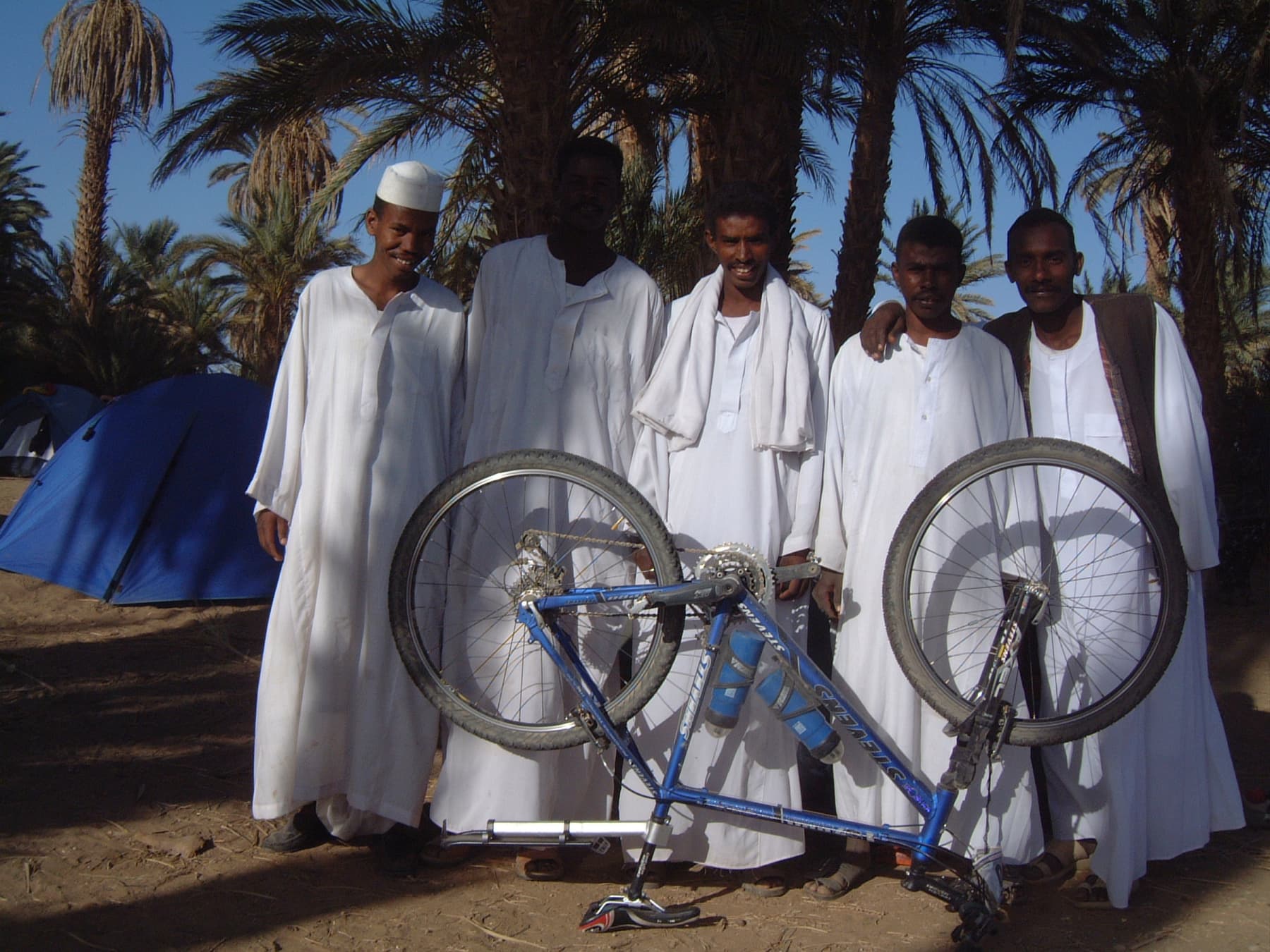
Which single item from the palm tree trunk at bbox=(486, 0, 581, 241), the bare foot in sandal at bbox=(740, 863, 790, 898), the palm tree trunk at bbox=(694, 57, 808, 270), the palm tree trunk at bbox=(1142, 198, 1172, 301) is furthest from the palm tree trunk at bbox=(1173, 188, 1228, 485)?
the bare foot in sandal at bbox=(740, 863, 790, 898)

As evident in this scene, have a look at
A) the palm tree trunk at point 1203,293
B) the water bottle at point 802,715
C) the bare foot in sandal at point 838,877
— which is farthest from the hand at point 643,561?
the palm tree trunk at point 1203,293

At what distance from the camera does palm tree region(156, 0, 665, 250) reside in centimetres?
743

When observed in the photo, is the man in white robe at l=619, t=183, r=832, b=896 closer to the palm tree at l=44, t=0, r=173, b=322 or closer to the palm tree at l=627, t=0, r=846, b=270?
the palm tree at l=627, t=0, r=846, b=270

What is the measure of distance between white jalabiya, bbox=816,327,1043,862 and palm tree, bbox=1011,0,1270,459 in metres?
7.48

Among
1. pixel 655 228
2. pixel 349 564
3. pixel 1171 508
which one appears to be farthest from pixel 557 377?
pixel 655 228

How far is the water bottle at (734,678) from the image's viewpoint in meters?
2.95

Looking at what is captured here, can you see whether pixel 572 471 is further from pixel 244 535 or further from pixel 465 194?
pixel 465 194

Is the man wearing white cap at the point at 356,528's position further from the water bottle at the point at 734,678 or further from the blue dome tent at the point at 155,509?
the blue dome tent at the point at 155,509

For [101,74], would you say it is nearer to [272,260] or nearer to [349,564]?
[272,260]

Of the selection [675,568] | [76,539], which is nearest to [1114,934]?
[675,568]

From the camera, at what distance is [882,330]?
327cm

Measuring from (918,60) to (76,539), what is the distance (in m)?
9.00

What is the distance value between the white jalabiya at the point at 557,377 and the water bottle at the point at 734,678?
57 centimetres

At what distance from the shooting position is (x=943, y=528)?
10.7ft
